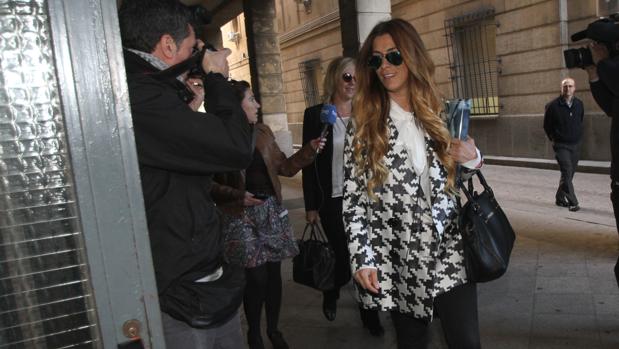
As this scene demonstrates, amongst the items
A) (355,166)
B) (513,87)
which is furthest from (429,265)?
(513,87)

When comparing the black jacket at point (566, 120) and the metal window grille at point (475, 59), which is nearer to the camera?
the black jacket at point (566, 120)

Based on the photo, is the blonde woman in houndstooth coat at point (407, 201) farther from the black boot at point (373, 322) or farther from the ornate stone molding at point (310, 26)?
the ornate stone molding at point (310, 26)

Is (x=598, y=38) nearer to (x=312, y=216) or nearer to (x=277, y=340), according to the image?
(x=312, y=216)

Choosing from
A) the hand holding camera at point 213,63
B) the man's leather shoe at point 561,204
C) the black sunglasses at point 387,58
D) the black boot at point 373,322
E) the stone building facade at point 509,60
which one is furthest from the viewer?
the stone building facade at point 509,60

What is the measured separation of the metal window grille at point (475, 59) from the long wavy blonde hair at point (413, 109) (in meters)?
11.7

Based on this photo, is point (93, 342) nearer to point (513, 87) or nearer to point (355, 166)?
point (355, 166)

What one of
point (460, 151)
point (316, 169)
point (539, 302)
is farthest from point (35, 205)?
point (539, 302)

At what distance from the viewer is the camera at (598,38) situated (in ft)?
10.0

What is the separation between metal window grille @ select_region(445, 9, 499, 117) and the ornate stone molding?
561 cm

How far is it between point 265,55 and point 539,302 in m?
10.4

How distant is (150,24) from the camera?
1.69 meters

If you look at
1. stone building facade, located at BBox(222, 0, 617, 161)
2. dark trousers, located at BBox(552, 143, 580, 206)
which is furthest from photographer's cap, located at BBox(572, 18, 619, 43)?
stone building facade, located at BBox(222, 0, 617, 161)

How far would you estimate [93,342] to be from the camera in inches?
40.1

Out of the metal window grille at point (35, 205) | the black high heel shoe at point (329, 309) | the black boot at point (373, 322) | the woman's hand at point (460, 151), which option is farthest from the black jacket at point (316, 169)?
the metal window grille at point (35, 205)
